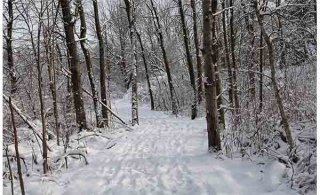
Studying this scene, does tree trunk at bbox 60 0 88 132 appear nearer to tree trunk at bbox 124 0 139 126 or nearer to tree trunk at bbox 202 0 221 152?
tree trunk at bbox 124 0 139 126

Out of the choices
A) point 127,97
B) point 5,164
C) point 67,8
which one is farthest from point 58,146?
point 127,97

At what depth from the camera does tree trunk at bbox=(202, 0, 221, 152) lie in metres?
5.22

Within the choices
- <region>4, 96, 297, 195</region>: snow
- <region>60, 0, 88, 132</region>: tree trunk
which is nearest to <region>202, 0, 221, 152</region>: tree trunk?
<region>4, 96, 297, 195</region>: snow

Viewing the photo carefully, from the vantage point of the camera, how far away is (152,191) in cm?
366

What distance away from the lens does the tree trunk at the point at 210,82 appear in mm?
5219

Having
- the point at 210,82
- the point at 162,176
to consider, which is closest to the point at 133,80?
the point at 210,82

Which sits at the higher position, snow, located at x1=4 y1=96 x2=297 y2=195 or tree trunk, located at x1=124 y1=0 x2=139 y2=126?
tree trunk, located at x1=124 y1=0 x2=139 y2=126

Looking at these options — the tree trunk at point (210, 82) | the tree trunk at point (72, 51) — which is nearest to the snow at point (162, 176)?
the tree trunk at point (210, 82)

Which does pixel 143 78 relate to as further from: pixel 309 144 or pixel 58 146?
pixel 309 144

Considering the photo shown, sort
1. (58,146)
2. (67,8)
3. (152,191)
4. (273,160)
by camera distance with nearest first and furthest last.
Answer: (152,191)
(273,160)
(58,146)
(67,8)

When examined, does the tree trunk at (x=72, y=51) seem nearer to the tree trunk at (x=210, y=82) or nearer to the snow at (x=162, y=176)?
the snow at (x=162, y=176)

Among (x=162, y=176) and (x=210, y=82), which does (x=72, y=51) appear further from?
(x=162, y=176)

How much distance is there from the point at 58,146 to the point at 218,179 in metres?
3.58

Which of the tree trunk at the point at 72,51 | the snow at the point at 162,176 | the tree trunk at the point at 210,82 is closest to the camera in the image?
the snow at the point at 162,176
